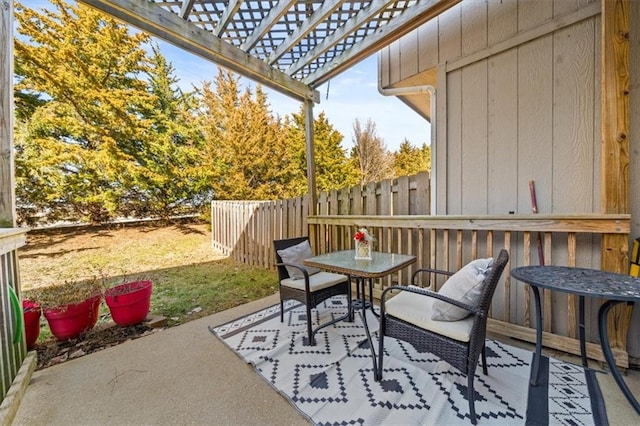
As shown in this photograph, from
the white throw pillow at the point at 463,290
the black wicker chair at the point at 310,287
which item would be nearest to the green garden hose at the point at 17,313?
the black wicker chair at the point at 310,287

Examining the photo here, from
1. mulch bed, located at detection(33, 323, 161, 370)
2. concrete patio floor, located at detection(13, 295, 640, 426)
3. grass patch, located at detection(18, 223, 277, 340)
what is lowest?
concrete patio floor, located at detection(13, 295, 640, 426)

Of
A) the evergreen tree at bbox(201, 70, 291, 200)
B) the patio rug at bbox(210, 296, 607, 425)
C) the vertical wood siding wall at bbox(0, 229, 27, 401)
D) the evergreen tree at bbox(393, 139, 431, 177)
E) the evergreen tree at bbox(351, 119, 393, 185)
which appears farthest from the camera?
the evergreen tree at bbox(393, 139, 431, 177)

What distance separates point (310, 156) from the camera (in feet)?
13.9

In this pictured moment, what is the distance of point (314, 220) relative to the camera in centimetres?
432

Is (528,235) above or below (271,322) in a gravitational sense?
above

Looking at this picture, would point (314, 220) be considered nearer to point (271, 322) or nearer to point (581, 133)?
point (271, 322)

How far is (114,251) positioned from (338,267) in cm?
630

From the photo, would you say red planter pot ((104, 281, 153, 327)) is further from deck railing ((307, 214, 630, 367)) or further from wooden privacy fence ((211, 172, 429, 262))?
deck railing ((307, 214, 630, 367))

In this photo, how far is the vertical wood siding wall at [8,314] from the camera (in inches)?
67.2

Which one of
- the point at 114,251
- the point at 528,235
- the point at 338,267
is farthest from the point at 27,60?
the point at 528,235

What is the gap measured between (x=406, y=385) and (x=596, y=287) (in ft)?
4.13

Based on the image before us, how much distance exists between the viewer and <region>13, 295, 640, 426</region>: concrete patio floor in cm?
162

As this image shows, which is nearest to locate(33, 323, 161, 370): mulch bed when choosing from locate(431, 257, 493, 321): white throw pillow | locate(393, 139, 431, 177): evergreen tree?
locate(431, 257, 493, 321): white throw pillow

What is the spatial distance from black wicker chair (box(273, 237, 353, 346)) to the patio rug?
10.7 inches
